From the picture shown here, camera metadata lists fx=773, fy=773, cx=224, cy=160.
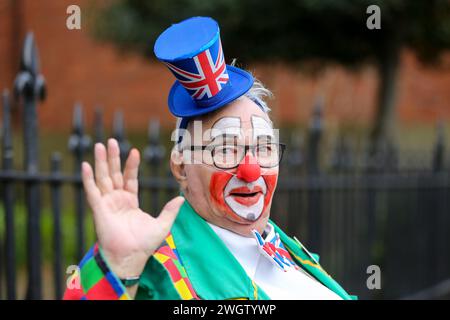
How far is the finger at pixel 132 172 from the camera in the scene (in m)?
1.97

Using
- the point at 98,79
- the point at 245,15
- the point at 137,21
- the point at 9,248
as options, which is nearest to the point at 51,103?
the point at 98,79

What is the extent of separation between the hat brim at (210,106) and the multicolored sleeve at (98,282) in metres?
0.50

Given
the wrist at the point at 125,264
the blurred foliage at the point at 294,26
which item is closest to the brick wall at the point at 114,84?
the blurred foliage at the point at 294,26

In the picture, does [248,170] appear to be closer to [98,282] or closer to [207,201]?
[207,201]

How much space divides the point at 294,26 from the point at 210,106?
297 inches

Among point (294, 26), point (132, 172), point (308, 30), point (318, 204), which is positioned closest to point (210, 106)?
A: point (132, 172)

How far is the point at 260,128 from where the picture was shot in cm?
224

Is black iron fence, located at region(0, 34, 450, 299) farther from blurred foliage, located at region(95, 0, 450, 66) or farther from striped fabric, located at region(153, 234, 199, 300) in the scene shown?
blurred foliage, located at region(95, 0, 450, 66)

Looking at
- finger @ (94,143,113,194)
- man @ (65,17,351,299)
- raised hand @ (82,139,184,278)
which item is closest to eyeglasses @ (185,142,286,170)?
man @ (65,17,351,299)

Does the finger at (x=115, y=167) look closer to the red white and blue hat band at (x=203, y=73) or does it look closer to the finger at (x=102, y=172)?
the finger at (x=102, y=172)

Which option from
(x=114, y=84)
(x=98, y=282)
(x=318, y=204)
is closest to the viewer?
(x=98, y=282)

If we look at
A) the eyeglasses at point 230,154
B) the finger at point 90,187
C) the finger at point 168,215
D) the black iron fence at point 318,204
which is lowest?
the black iron fence at point 318,204

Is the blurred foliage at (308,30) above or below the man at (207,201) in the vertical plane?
above

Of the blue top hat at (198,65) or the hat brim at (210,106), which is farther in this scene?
the hat brim at (210,106)
